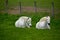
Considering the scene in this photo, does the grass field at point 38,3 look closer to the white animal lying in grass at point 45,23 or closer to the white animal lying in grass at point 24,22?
the white animal lying in grass at point 24,22

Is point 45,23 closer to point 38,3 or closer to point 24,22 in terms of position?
point 24,22

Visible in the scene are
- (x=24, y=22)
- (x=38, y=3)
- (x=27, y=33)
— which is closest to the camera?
(x=27, y=33)

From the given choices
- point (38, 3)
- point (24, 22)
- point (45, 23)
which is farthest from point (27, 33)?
point (38, 3)

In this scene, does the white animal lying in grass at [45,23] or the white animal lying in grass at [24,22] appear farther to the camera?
the white animal lying in grass at [24,22]

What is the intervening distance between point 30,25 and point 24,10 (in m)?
6.14

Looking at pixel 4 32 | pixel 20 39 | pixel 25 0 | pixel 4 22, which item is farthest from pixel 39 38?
pixel 25 0

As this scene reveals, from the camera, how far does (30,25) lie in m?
11.5

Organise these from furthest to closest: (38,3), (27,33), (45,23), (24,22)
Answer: (38,3)
(24,22)
(45,23)
(27,33)

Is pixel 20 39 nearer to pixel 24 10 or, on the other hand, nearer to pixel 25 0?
pixel 24 10

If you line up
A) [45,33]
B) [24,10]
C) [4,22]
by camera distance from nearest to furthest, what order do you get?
[45,33], [4,22], [24,10]

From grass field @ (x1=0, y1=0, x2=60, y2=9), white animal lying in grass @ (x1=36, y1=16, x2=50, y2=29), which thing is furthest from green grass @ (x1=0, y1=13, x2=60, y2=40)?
grass field @ (x1=0, y1=0, x2=60, y2=9)

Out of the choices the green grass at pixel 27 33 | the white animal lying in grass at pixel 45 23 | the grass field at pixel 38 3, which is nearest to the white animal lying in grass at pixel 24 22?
the green grass at pixel 27 33

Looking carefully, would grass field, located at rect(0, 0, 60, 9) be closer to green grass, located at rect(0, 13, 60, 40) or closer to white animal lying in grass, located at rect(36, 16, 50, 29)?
green grass, located at rect(0, 13, 60, 40)

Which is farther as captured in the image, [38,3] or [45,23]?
[38,3]
